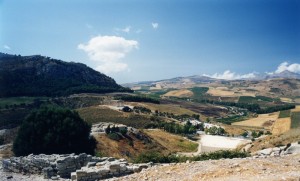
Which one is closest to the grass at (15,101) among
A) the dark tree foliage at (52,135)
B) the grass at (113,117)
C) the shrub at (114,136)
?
the grass at (113,117)

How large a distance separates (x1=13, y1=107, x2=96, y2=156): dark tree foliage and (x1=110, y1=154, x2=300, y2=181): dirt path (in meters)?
22.0

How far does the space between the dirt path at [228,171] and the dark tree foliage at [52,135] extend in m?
22.0

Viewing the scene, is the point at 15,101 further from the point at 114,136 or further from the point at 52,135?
the point at 52,135

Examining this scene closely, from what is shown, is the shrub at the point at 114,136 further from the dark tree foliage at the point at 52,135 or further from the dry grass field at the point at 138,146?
the dark tree foliage at the point at 52,135

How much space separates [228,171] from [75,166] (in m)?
12.3

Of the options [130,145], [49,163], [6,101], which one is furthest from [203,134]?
[49,163]

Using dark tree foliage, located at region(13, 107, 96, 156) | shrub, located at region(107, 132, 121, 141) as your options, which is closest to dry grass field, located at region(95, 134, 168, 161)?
shrub, located at region(107, 132, 121, 141)

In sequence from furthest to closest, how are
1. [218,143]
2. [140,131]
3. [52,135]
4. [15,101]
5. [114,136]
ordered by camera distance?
1. [15,101]
2. [218,143]
3. [140,131]
4. [114,136]
5. [52,135]

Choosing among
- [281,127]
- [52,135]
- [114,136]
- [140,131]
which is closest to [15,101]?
→ [140,131]

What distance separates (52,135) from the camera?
4156 centimetres

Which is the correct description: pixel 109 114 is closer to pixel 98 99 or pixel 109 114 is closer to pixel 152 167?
pixel 98 99

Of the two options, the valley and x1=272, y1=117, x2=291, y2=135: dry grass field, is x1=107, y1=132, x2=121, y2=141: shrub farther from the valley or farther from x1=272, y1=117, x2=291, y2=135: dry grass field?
x1=272, y1=117, x2=291, y2=135: dry grass field

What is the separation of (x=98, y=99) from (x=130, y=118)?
4157 centimetres

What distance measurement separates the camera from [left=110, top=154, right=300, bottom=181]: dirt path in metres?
17.8
